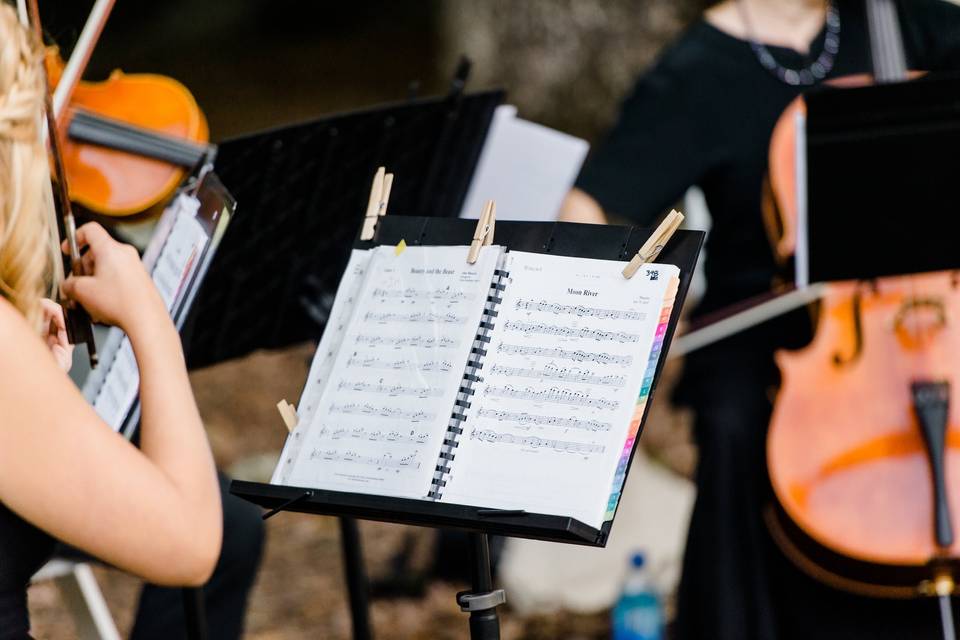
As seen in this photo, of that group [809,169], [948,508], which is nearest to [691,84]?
[809,169]

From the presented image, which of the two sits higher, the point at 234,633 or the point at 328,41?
the point at 328,41

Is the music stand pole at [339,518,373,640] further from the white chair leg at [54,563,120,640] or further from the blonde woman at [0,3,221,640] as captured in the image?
the blonde woman at [0,3,221,640]

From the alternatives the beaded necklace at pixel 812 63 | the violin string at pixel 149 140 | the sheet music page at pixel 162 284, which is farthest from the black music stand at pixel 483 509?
the beaded necklace at pixel 812 63

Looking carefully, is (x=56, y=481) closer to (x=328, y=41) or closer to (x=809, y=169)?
(x=809, y=169)

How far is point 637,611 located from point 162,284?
1.53 m

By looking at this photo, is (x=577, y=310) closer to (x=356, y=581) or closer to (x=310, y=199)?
(x=310, y=199)

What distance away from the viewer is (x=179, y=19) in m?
7.77

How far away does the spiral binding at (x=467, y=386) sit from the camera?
1357 millimetres

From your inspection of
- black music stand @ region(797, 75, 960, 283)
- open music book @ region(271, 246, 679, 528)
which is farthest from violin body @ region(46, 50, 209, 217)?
black music stand @ region(797, 75, 960, 283)

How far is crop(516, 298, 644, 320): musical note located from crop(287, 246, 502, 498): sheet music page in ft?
0.18

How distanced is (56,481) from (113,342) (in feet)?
1.80

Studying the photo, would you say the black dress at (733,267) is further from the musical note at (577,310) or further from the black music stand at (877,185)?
the musical note at (577,310)

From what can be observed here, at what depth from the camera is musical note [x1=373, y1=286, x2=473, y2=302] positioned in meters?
1.44

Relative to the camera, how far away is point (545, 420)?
1.33m
